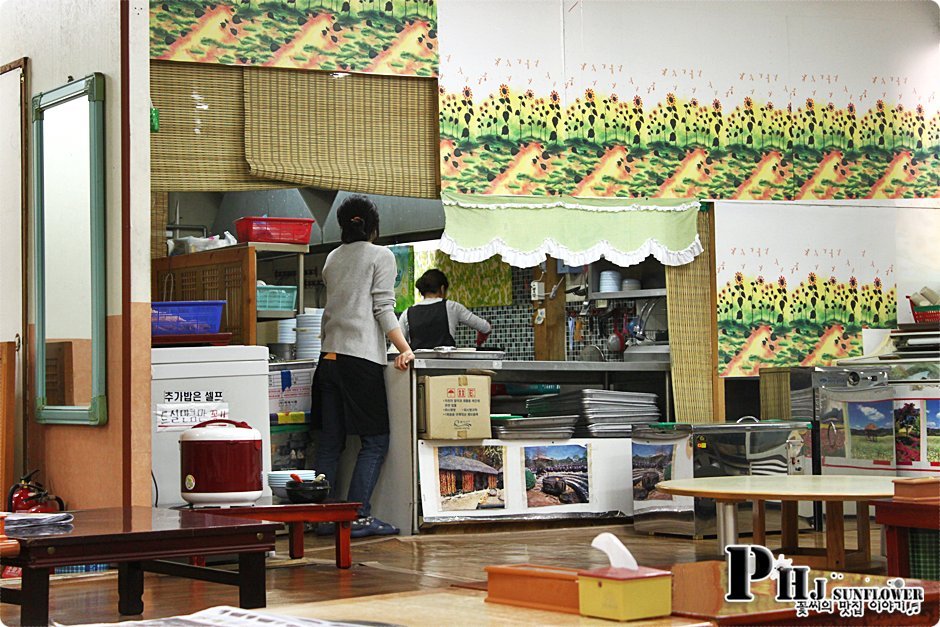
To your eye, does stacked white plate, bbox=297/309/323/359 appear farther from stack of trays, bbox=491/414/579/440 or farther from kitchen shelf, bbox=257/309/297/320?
stack of trays, bbox=491/414/579/440

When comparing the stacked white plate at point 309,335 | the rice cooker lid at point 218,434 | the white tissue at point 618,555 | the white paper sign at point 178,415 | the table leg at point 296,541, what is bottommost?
the table leg at point 296,541

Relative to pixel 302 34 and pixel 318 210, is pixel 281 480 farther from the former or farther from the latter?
pixel 318 210

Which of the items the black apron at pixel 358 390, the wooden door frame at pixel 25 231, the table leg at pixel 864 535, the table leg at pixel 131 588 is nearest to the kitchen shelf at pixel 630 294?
the black apron at pixel 358 390

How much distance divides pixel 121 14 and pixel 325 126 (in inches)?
78.9

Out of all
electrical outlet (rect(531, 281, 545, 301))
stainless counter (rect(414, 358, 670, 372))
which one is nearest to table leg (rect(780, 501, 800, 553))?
stainless counter (rect(414, 358, 670, 372))

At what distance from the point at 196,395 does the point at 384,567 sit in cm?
115

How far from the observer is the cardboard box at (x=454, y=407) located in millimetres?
7617

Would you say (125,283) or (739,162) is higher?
(739,162)

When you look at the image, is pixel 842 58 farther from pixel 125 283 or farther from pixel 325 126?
pixel 125 283

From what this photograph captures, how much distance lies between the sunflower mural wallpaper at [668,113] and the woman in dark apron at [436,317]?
0.93 metres

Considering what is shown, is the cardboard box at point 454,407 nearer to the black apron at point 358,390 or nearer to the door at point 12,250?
the black apron at point 358,390

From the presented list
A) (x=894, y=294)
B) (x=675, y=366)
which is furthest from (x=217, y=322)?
(x=894, y=294)

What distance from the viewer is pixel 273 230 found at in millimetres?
7543

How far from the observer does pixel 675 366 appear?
866cm
